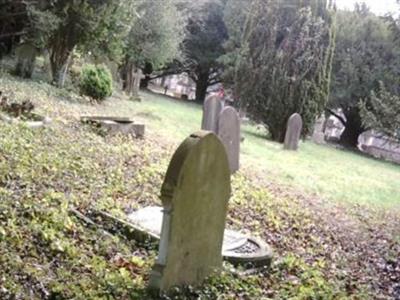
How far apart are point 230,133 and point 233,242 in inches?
197

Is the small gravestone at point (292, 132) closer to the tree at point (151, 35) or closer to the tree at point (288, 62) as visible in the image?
the tree at point (288, 62)

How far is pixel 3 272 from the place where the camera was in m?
3.67

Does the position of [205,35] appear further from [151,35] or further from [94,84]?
[94,84]

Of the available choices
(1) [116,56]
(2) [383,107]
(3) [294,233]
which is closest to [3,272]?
(3) [294,233]

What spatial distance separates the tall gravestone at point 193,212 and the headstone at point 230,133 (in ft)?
18.1

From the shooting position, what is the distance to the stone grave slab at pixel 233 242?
5.12 meters

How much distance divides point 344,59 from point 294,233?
20.7m

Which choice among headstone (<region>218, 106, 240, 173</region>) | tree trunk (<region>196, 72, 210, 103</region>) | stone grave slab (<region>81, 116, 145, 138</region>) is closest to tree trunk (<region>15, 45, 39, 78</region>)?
stone grave slab (<region>81, 116, 145, 138</region>)

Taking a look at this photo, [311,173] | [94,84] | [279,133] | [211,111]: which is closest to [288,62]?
[279,133]

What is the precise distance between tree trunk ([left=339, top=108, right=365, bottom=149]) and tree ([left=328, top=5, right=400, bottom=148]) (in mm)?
341

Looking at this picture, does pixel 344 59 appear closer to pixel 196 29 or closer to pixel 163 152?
pixel 196 29

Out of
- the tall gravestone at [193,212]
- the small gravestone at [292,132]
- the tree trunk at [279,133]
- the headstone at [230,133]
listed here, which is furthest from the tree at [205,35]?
the tall gravestone at [193,212]

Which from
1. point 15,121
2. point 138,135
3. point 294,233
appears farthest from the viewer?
point 138,135

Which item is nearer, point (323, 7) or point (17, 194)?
point (17, 194)
